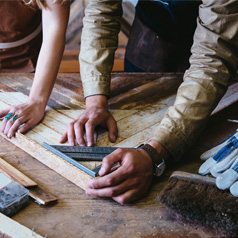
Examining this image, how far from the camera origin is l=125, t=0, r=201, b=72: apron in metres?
1.81

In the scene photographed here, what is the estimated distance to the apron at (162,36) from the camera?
1813 millimetres

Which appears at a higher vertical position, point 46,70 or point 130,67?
point 46,70

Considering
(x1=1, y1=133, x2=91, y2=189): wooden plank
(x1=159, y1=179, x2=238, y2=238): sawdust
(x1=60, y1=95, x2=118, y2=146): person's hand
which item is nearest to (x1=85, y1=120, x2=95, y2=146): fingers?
(x1=60, y1=95, x2=118, y2=146): person's hand

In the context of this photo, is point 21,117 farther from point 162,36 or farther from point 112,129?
point 162,36

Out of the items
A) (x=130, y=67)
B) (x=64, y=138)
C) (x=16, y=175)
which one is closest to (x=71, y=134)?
(x=64, y=138)

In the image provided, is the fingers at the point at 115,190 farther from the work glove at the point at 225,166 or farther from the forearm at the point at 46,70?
the forearm at the point at 46,70

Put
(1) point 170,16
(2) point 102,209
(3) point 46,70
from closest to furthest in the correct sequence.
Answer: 1. (2) point 102,209
2. (3) point 46,70
3. (1) point 170,16

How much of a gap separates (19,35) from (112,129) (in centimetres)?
71

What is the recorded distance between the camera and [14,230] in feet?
3.43

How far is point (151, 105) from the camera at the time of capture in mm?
1677

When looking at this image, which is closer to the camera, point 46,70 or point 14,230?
point 14,230

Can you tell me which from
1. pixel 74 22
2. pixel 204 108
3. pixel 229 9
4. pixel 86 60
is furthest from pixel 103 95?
pixel 74 22

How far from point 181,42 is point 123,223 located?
1.05 meters

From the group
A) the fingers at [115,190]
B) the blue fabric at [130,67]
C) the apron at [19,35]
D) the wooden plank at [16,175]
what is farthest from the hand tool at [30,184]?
the blue fabric at [130,67]
